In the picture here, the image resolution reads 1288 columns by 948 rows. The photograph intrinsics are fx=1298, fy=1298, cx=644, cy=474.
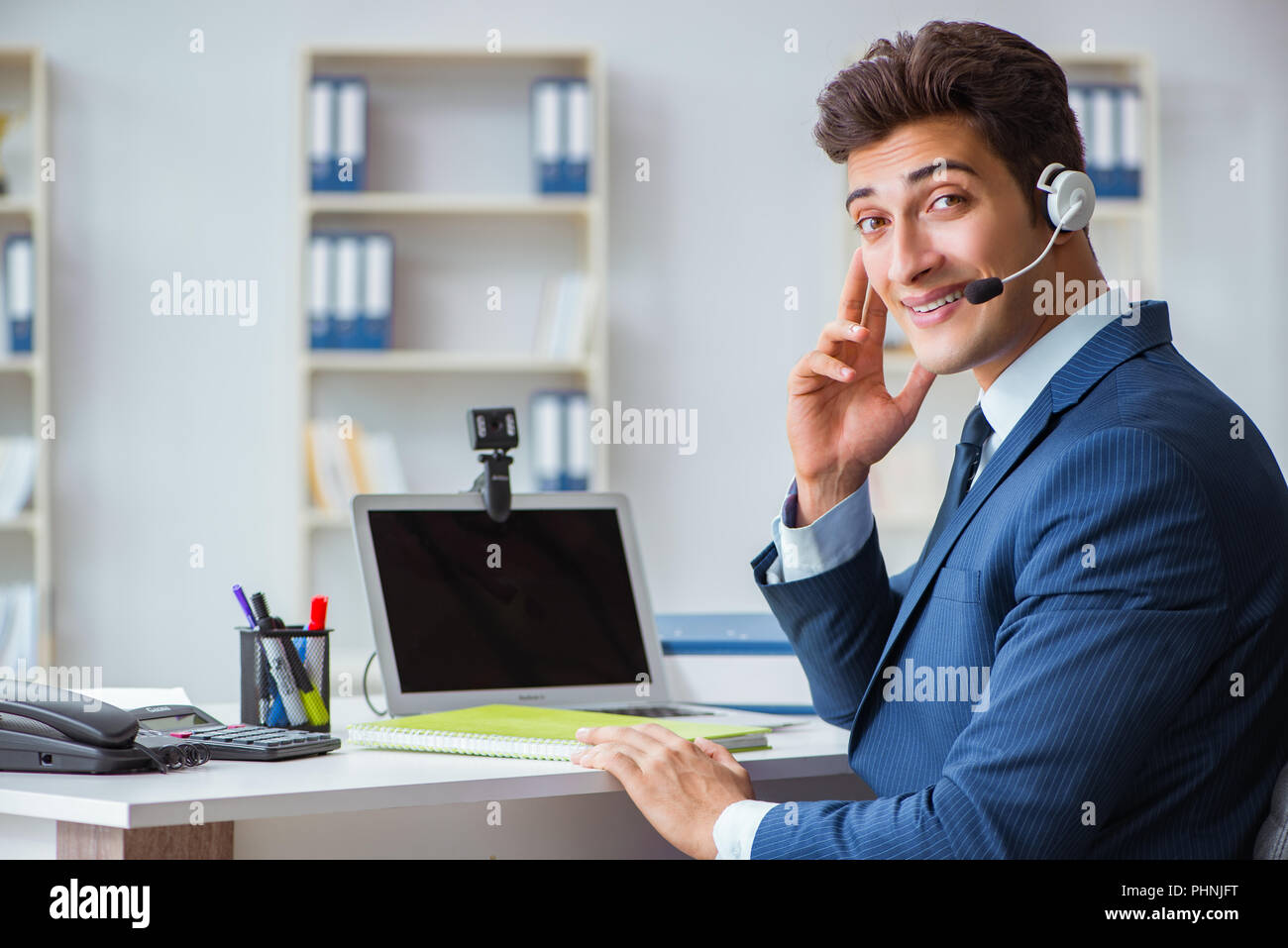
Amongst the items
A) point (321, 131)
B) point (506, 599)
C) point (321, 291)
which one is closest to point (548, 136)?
point (321, 131)

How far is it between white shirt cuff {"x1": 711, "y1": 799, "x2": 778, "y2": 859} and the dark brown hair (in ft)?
2.14

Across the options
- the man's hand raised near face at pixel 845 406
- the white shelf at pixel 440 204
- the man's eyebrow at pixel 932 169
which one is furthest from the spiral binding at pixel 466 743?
the white shelf at pixel 440 204

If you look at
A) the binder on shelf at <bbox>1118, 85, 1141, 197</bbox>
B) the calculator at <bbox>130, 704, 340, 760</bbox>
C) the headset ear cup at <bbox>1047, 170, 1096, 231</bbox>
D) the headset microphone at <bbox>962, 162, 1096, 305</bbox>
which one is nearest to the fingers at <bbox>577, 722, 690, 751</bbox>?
the calculator at <bbox>130, 704, 340, 760</bbox>

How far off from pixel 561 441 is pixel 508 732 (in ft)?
7.29

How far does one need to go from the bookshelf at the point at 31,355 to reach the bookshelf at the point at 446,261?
→ 70 centimetres

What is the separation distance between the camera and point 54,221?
12.0 feet

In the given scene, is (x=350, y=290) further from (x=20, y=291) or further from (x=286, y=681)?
(x=286, y=681)

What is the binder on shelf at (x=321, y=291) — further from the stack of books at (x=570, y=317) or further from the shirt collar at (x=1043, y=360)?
the shirt collar at (x=1043, y=360)

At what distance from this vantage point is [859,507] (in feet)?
5.07

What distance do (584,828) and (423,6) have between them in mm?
2987

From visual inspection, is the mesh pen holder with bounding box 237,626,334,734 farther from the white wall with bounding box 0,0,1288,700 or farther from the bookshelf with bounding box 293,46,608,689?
the white wall with bounding box 0,0,1288,700

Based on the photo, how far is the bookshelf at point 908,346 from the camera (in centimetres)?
369
